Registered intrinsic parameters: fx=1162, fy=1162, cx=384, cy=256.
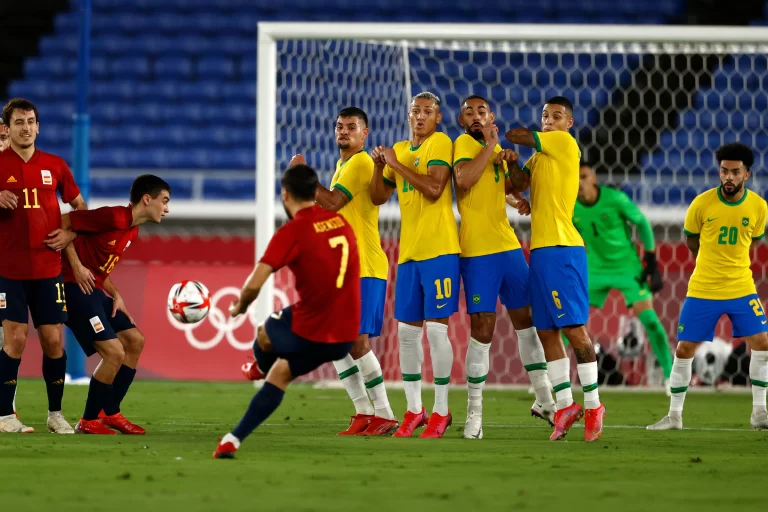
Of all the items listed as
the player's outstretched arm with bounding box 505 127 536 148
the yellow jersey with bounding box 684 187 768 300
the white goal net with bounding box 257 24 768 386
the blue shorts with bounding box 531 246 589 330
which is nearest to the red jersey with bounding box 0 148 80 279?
the player's outstretched arm with bounding box 505 127 536 148

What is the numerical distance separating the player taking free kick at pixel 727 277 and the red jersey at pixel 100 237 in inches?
150

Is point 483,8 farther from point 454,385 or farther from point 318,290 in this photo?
point 318,290

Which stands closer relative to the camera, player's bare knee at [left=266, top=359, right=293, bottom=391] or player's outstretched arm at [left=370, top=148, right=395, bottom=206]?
player's bare knee at [left=266, top=359, right=293, bottom=391]

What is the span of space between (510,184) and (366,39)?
4.28 meters

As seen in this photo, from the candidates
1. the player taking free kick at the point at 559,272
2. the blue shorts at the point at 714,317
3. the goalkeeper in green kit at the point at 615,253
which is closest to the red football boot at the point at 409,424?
the player taking free kick at the point at 559,272

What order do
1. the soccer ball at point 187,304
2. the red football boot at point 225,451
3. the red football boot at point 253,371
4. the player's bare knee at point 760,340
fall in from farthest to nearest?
1. the player's bare knee at point 760,340
2. the soccer ball at point 187,304
3. the red football boot at point 253,371
4. the red football boot at point 225,451

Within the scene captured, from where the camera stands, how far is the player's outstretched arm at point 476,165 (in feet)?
22.4

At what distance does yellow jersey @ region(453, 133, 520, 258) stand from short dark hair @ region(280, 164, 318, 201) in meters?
1.57

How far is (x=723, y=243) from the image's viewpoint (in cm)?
812

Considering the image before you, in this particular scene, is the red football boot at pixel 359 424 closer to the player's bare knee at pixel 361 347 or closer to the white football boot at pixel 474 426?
the player's bare knee at pixel 361 347

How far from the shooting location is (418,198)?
708 centimetres

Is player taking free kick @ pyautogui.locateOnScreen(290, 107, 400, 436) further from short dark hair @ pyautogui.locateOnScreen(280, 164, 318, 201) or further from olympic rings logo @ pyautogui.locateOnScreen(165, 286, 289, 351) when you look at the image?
olympic rings logo @ pyautogui.locateOnScreen(165, 286, 289, 351)

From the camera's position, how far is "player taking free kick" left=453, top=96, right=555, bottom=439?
689 centimetres

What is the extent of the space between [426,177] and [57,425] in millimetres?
2672
